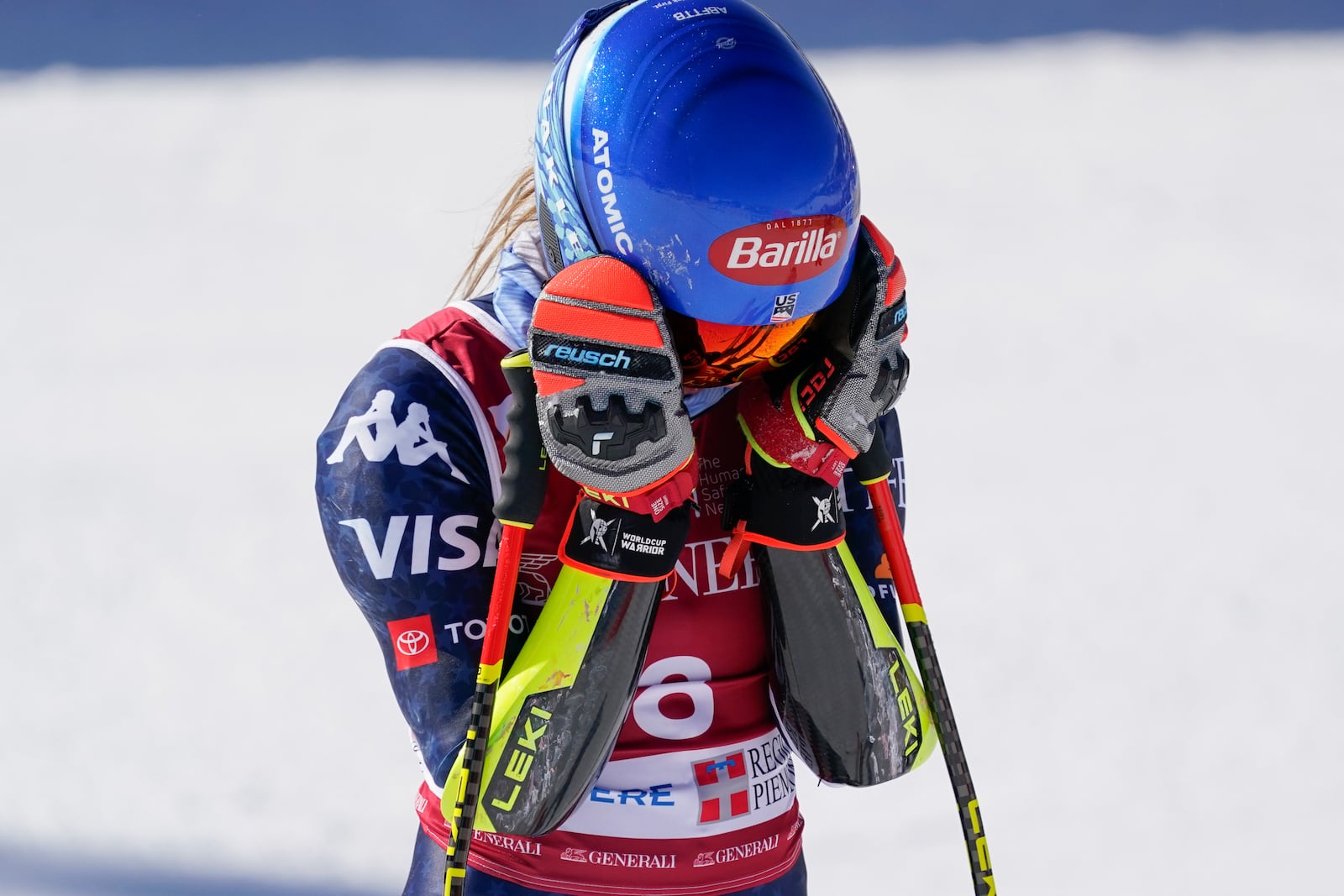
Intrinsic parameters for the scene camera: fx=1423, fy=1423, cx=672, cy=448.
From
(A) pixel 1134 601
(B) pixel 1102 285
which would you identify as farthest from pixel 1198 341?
(A) pixel 1134 601

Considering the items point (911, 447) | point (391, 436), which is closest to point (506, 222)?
point (391, 436)

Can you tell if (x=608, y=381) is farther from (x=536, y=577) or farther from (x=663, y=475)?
(x=536, y=577)

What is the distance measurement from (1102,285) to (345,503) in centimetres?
306

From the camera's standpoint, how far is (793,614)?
48.6 inches

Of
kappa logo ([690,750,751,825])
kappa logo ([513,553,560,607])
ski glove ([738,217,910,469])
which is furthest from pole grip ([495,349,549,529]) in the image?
kappa logo ([690,750,751,825])

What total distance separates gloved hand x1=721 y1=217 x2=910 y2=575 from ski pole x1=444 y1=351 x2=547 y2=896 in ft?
0.66

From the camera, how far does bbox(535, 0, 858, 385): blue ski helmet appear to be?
41.0 inches

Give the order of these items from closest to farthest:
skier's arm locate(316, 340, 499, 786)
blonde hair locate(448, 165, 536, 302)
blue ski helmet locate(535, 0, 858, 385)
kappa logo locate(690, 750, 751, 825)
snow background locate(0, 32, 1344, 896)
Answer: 1. blue ski helmet locate(535, 0, 858, 385)
2. skier's arm locate(316, 340, 499, 786)
3. kappa logo locate(690, 750, 751, 825)
4. blonde hair locate(448, 165, 536, 302)
5. snow background locate(0, 32, 1344, 896)

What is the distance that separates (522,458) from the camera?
1111mm

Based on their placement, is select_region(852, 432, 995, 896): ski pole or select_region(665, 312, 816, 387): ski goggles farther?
select_region(852, 432, 995, 896): ski pole

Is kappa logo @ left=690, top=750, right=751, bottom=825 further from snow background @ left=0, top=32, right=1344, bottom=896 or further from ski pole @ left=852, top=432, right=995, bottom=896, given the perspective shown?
snow background @ left=0, top=32, right=1344, bottom=896

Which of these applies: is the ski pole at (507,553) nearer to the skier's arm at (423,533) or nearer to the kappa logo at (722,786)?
the skier's arm at (423,533)

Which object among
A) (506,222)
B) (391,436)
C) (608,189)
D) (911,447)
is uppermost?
(911,447)

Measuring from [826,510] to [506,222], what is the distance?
1.59ft
